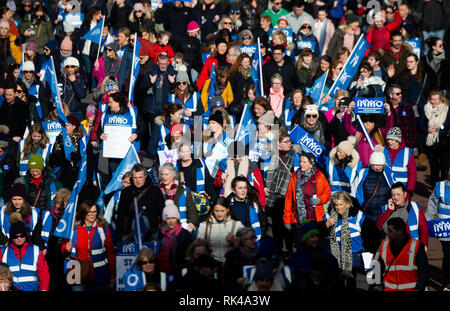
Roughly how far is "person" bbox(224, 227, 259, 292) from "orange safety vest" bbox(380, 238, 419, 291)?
1481mm

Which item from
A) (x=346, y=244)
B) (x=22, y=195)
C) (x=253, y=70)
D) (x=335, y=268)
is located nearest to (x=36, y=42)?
(x=253, y=70)

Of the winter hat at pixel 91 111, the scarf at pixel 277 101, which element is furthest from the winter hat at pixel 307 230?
the winter hat at pixel 91 111

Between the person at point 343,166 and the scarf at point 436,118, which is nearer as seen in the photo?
the person at point 343,166

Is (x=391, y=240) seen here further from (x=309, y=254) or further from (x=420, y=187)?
(x=420, y=187)

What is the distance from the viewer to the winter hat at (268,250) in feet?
38.3

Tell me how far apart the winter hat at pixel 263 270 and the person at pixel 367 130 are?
4.40 metres

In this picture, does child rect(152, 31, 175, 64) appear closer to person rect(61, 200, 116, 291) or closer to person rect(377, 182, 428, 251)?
person rect(61, 200, 116, 291)

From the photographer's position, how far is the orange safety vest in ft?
37.5

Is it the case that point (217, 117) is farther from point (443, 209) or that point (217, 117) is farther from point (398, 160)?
point (443, 209)

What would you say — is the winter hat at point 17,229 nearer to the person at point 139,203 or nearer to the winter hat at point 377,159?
the person at point 139,203

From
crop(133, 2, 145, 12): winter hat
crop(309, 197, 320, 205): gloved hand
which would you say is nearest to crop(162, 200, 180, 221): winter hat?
crop(309, 197, 320, 205): gloved hand

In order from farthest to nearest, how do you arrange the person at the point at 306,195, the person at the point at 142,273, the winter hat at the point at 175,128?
the winter hat at the point at 175,128
the person at the point at 306,195
the person at the point at 142,273

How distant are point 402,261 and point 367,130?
3999 millimetres
